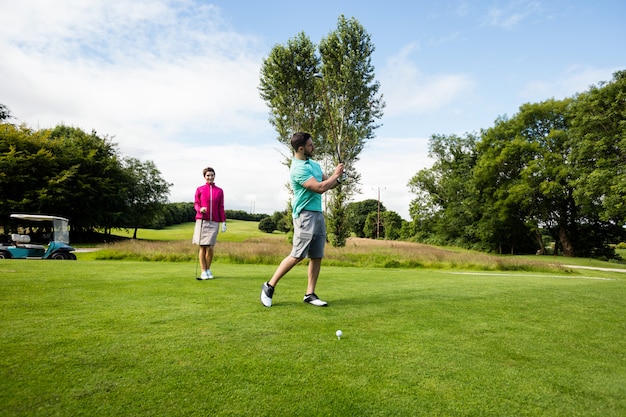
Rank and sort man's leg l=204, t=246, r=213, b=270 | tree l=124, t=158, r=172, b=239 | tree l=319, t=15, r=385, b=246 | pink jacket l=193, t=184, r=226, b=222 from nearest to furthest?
man's leg l=204, t=246, r=213, b=270 < pink jacket l=193, t=184, r=226, b=222 < tree l=319, t=15, r=385, b=246 < tree l=124, t=158, r=172, b=239

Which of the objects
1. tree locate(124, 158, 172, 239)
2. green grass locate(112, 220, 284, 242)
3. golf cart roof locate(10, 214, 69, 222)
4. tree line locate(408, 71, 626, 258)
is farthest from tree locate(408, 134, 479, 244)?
golf cart roof locate(10, 214, 69, 222)

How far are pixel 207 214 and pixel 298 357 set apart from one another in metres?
4.88

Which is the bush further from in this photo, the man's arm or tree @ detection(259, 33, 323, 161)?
the man's arm

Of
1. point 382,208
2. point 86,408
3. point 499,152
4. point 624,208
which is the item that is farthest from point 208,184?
point 382,208

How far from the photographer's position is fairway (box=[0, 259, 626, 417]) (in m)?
1.89

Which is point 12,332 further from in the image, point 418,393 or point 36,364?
point 418,393

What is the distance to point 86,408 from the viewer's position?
1.75 meters

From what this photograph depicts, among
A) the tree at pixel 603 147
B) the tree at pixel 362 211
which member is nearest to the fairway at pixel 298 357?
the tree at pixel 603 147

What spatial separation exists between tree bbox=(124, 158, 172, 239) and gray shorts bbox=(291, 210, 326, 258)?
37.6 m

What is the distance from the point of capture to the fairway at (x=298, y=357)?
74.2 inches

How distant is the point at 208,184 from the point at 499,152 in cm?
3614

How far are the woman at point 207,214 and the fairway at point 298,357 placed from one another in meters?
2.40

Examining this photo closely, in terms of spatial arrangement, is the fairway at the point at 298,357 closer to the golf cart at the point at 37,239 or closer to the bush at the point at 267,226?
the golf cart at the point at 37,239

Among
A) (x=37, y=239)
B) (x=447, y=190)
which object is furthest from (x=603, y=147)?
(x=37, y=239)
